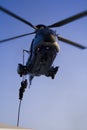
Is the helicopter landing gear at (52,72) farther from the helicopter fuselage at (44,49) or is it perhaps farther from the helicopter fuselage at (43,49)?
the helicopter fuselage at (44,49)

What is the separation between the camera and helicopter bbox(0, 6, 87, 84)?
28734 mm

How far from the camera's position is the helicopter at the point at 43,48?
28734 millimetres

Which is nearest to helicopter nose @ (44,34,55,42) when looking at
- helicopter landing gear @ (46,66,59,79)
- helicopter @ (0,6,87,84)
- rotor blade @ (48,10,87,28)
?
helicopter @ (0,6,87,84)

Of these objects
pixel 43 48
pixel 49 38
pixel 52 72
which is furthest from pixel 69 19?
Result: pixel 52 72

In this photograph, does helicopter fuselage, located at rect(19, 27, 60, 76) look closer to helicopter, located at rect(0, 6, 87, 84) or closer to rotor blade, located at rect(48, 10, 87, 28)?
helicopter, located at rect(0, 6, 87, 84)

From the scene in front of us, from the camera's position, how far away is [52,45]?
93.5 feet

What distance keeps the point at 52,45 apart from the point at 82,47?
755 centimetres

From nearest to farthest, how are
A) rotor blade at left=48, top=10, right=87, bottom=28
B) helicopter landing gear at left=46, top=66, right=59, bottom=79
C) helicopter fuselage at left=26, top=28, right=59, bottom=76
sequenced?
helicopter fuselage at left=26, top=28, right=59, bottom=76, rotor blade at left=48, top=10, right=87, bottom=28, helicopter landing gear at left=46, top=66, right=59, bottom=79

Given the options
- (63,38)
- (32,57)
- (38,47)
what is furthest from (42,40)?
(63,38)

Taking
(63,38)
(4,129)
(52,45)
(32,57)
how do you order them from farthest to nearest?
(63,38)
(32,57)
(52,45)
(4,129)

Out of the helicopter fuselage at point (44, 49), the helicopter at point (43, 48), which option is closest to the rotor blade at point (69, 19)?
the helicopter at point (43, 48)

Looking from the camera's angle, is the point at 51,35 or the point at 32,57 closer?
the point at 51,35

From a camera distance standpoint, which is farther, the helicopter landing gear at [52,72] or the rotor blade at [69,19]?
the helicopter landing gear at [52,72]

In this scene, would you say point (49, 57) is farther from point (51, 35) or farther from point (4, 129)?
point (4, 129)
